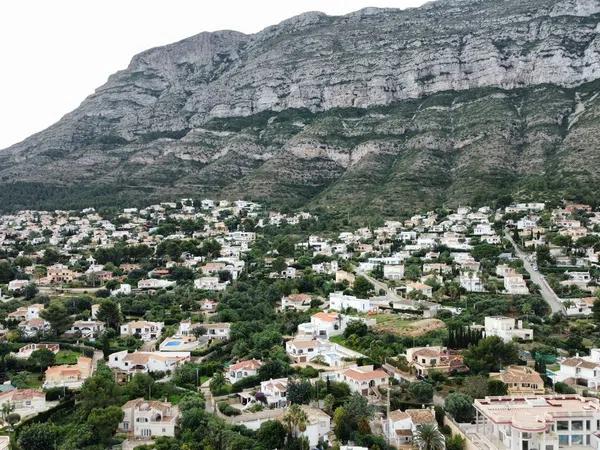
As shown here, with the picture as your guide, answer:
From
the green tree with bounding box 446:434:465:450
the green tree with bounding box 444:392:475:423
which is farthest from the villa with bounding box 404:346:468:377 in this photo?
the green tree with bounding box 446:434:465:450

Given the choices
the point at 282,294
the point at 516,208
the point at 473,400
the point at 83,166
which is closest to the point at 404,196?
the point at 516,208

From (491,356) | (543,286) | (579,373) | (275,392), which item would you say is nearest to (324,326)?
(491,356)

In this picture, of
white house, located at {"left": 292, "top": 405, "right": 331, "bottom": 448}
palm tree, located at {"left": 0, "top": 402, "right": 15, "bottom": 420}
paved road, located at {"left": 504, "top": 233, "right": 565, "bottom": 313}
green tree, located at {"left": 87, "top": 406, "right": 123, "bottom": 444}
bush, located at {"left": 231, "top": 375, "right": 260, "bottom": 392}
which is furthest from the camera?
paved road, located at {"left": 504, "top": 233, "right": 565, "bottom": 313}

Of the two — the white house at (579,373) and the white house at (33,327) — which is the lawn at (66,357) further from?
the white house at (579,373)

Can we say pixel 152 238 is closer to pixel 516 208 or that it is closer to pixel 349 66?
pixel 516 208

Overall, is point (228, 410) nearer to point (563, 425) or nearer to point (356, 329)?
point (356, 329)

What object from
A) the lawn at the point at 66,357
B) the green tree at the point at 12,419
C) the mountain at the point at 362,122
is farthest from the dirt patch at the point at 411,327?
the mountain at the point at 362,122

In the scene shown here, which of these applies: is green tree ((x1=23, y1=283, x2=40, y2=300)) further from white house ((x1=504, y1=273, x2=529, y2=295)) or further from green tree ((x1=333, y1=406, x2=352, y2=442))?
white house ((x1=504, y1=273, x2=529, y2=295))
